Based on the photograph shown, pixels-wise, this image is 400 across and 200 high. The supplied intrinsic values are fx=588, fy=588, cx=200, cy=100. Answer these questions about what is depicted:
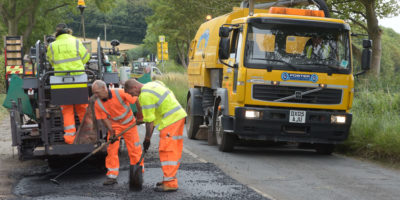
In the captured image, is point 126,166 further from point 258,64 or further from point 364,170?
point 364,170

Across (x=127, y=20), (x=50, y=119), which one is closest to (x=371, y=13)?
(x=50, y=119)

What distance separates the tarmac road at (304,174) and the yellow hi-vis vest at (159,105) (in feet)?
4.64

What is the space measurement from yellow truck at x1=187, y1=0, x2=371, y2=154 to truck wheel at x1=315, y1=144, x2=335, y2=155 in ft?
1.28

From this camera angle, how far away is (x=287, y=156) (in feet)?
36.1

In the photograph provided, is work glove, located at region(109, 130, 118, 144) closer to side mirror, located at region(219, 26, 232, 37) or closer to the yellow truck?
the yellow truck

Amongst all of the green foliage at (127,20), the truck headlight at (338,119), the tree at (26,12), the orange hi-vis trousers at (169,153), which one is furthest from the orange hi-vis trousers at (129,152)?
the green foliage at (127,20)

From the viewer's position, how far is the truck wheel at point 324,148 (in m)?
11.4

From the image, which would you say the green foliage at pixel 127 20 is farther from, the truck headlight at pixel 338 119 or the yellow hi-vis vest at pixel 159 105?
the yellow hi-vis vest at pixel 159 105

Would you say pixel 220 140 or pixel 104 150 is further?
pixel 220 140

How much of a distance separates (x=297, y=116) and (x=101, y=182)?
401 cm

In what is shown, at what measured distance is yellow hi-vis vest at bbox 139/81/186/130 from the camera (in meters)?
7.27

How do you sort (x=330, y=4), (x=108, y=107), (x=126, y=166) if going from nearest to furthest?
(x=108, y=107) < (x=126, y=166) < (x=330, y=4)

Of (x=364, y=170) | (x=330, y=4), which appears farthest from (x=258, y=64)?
(x=330, y=4)

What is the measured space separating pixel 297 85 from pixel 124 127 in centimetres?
378
